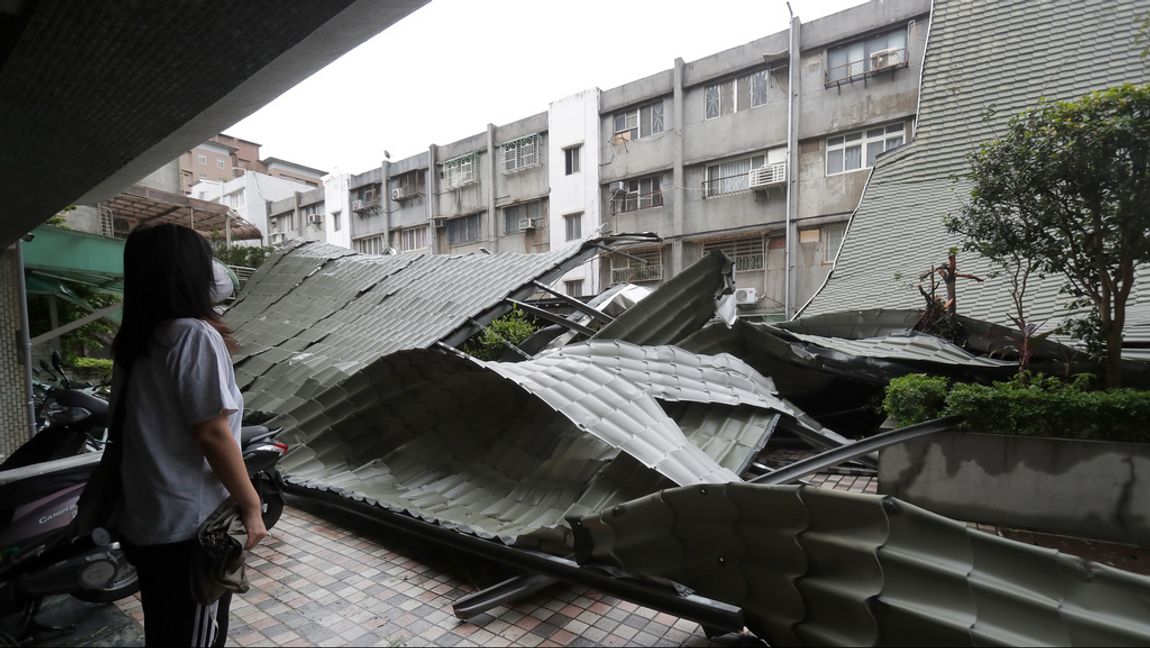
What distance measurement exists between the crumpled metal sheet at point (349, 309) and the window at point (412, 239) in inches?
653

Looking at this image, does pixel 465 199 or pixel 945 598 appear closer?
pixel 945 598

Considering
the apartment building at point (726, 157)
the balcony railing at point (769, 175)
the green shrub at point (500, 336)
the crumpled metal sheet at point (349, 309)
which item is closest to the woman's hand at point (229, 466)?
the crumpled metal sheet at point (349, 309)

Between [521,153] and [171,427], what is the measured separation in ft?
75.1

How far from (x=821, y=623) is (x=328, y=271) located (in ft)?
32.3

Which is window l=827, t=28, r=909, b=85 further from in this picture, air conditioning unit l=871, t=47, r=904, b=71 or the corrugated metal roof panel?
the corrugated metal roof panel

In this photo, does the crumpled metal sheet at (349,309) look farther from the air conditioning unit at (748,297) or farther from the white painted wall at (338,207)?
the white painted wall at (338,207)

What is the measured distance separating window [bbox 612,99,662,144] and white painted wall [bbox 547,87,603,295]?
2.74 feet

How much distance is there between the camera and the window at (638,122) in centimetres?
1995

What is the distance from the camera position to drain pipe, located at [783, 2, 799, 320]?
16.8m

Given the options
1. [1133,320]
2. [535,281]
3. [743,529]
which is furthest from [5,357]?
[1133,320]

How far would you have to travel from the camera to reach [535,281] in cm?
785

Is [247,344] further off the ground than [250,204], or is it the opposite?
[250,204]

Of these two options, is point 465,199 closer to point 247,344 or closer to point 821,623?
point 247,344

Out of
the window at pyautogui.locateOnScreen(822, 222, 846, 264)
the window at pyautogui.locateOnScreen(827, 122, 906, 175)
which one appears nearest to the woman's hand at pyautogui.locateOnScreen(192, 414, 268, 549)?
the window at pyautogui.locateOnScreen(822, 222, 846, 264)
